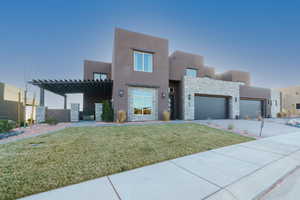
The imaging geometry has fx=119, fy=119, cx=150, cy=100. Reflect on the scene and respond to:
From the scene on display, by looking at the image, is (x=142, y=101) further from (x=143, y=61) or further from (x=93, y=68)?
(x=93, y=68)

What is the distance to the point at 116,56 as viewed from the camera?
10.1 metres

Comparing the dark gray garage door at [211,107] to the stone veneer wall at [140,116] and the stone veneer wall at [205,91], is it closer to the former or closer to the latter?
the stone veneer wall at [205,91]

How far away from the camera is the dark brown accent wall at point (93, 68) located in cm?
1470

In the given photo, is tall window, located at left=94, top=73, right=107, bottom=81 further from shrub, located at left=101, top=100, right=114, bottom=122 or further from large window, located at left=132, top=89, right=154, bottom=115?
large window, located at left=132, top=89, right=154, bottom=115

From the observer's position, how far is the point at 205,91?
41.5ft

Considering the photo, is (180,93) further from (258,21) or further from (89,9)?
(89,9)

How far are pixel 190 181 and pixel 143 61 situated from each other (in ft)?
33.6

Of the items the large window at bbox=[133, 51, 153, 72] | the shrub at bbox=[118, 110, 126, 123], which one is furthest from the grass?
the large window at bbox=[133, 51, 153, 72]

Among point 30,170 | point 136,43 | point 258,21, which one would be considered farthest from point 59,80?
point 258,21

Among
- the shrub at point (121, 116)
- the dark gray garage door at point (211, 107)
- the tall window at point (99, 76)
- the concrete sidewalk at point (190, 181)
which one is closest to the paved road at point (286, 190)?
the concrete sidewalk at point (190, 181)

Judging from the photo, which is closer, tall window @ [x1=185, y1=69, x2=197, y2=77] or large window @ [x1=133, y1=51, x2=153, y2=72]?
large window @ [x1=133, y1=51, x2=153, y2=72]

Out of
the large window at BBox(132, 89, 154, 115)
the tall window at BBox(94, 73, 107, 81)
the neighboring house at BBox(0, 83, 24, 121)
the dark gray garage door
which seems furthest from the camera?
the tall window at BBox(94, 73, 107, 81)

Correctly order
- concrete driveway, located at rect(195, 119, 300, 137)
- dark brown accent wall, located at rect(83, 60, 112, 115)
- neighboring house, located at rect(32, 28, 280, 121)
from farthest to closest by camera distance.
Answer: dark brown accent wall, located at rect(83, 60, 112, 115) < neighboring house, located at rect(32, 28, 280, 121) < concrete driveway, located at rect(195, 119, 300, 137)

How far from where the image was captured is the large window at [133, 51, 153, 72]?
35.2 feet
